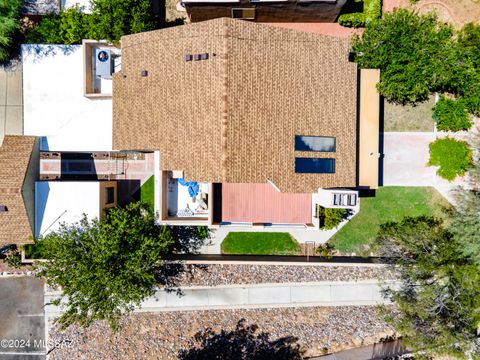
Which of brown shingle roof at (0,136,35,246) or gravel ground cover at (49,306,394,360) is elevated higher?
brown shingle roof at (0,136,35,246)

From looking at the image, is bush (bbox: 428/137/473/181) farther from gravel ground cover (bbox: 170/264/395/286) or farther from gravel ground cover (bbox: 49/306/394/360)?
gravel ground cover (bbox: 49/306/394/360)

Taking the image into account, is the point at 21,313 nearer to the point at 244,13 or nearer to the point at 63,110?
the point at 63,110

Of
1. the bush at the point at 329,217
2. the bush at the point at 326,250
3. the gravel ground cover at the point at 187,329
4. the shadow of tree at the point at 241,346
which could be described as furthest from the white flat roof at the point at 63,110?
the bush at the point at 326,250

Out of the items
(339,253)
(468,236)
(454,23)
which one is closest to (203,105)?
(339,253)

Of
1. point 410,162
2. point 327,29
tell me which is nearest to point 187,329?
point 410,162

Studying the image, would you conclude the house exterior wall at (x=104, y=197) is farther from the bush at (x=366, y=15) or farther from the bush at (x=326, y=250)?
the bush at (x=366, y=15)

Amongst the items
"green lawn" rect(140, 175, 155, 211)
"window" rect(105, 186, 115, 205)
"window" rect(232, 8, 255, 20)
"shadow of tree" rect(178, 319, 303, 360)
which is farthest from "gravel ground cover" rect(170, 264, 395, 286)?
"window" rect(232, 8, 255, 20)

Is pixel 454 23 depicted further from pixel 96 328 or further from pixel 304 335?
pixel 96 328
